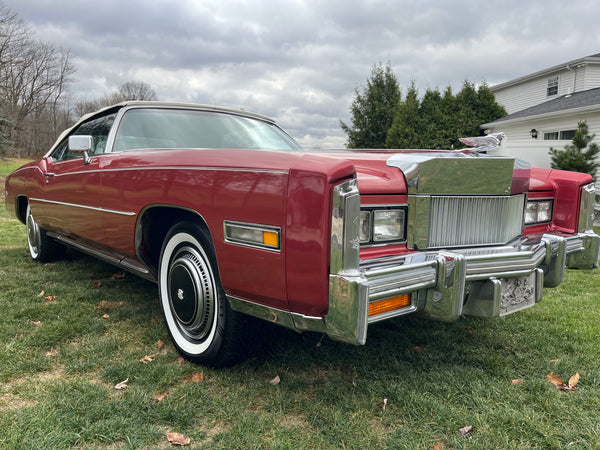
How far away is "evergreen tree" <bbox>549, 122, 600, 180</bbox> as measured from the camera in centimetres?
1160

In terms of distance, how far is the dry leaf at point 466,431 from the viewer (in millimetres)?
1936

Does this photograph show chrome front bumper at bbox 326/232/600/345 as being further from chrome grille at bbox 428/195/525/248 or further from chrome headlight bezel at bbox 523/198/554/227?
chrome headlight bezel at bbox 523/198/554/227

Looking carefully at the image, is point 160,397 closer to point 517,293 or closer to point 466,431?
point 466,431

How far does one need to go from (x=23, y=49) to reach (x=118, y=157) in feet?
90.9

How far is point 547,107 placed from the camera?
16.1 metres

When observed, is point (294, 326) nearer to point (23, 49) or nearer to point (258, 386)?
point (258, 386)

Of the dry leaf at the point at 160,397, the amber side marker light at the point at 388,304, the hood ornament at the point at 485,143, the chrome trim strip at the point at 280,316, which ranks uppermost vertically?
the hood ornament at the point at 485,143

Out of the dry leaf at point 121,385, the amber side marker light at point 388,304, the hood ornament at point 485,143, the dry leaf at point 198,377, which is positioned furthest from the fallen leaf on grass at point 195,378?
the hood ornament at point 485,143

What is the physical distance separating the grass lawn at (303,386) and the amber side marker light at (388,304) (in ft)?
1.70

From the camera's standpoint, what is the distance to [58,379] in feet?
7.75

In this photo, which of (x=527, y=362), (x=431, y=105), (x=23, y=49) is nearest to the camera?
(x=527, y=362)

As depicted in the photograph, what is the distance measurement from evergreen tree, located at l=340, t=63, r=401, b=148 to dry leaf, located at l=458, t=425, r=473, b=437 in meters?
22.0

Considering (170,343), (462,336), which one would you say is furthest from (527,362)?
(170,343)

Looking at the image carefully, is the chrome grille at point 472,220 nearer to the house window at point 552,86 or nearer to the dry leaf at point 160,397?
the dry leaf at point 160,397
